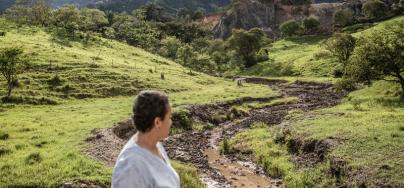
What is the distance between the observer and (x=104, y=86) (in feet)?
180

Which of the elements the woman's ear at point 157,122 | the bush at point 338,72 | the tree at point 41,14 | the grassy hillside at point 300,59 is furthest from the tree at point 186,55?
the woman's ear at point 157,122

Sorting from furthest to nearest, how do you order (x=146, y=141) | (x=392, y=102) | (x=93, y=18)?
(x=93, y=18) → (x=392, y=102) → (x=146, y=141)

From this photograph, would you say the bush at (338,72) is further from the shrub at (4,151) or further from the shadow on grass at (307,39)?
the shrub at (4,151)

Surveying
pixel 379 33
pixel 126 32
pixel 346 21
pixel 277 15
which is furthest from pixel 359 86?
pixel 277 15

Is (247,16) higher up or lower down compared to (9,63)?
higher up

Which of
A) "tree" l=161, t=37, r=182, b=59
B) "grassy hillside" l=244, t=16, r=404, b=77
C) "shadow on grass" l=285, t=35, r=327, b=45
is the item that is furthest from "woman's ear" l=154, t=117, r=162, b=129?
"shadow on grass" l=285, t=35, r=327, b=45

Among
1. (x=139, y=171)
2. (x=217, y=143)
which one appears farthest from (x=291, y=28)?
(x=139, y=171)

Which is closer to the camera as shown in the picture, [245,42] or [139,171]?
[139,171]

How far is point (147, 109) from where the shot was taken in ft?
18.9

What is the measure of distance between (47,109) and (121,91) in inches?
510

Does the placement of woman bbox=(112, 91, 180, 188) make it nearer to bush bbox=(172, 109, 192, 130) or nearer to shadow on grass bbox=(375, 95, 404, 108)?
bush bbox=(172, 109, 192, 130)

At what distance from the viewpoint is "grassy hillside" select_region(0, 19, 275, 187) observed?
848 inches

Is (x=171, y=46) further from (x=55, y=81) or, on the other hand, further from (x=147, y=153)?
(x=147, y=153)

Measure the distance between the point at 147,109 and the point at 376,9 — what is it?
442ft
